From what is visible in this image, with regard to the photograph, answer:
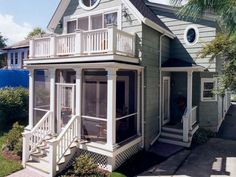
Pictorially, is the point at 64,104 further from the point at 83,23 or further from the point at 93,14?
the point at 93,14

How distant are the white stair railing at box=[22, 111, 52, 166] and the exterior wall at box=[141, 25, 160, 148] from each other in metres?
4.90

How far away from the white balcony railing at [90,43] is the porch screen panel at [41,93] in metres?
1.10

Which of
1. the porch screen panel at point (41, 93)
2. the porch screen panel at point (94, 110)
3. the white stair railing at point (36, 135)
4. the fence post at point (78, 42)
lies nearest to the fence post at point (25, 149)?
the white stair railing at point (36, 135)

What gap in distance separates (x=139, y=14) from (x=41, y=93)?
6.57 m

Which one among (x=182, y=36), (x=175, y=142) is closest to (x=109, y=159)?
(x=175, y=142)

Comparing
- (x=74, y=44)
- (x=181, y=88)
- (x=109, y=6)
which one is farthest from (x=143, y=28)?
(x=181, y=88)

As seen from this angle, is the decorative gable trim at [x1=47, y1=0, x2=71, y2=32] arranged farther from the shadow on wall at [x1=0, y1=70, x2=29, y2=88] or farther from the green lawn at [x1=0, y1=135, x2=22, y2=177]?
the green lawn at [x1=0, y1=135, x2=22, y2=177]

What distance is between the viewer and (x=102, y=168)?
9531mm

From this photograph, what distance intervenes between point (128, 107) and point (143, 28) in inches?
156

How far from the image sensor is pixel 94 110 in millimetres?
10273

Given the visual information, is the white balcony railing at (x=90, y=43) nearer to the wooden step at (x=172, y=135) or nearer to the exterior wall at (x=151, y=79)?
the exterior wall at (x=151, y=79)

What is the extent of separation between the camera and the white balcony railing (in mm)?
9273

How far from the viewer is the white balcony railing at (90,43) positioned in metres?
9.27

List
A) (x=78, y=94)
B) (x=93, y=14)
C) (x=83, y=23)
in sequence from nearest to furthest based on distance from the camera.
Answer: (x=78, y=94) < (x=93, y=14) < (x=83, y=23)
